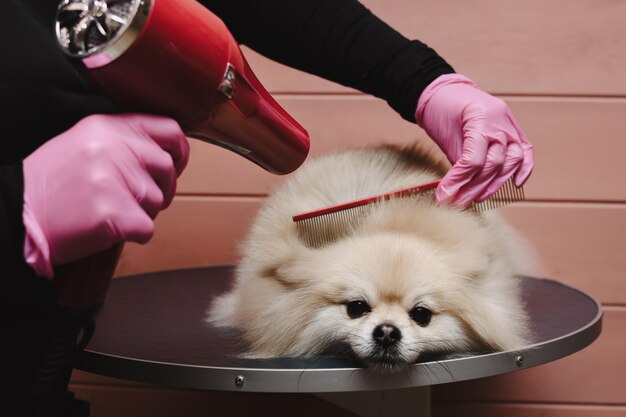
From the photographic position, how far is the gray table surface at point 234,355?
0.77 meters

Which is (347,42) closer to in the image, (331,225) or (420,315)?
(331,225)

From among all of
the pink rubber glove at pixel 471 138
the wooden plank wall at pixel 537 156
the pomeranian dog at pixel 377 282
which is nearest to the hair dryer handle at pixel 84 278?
the pomeranian dog at pixel 377 282

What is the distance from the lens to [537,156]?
150cm

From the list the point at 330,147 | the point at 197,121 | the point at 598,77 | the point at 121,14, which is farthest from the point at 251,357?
the point at 598,77

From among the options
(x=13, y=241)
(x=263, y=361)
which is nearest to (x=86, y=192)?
(x=13, y=241)

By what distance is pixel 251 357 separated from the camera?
88 cm

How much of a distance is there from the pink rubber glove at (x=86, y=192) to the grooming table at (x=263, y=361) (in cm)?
23

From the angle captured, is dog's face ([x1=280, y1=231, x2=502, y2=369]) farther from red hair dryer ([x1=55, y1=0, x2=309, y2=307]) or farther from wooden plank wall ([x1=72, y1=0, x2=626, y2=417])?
wooden plank wall ([x1=72, y1=0, x2=626, y2=417])

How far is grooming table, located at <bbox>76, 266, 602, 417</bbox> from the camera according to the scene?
0.77 metres

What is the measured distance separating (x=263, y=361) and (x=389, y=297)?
168mm

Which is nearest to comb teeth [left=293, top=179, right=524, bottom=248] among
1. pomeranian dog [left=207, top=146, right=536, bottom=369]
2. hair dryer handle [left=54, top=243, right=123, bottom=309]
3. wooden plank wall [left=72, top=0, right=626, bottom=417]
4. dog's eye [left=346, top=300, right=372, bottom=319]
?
pomeranian dog [left=207, top=146, right=536, bottom=369]

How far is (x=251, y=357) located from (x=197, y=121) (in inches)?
13.1

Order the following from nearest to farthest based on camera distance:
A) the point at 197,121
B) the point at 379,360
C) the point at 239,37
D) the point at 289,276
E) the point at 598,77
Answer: the point at 197,121 < the point at 379,360 < the point at 289,276 < the point at 239,37 < the point at 598,77

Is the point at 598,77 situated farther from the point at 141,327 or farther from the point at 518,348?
the point at 141,327
